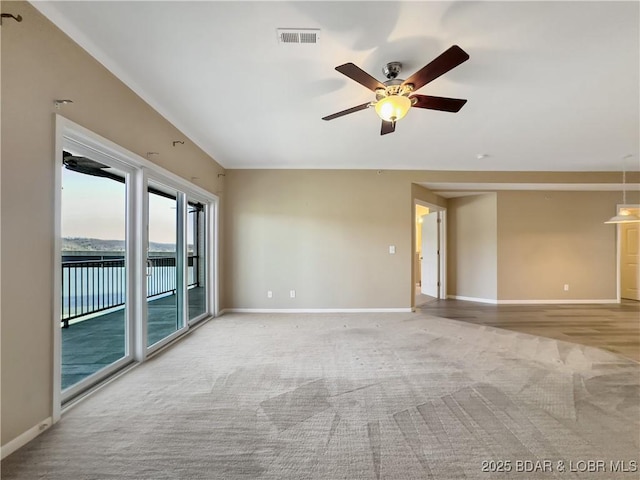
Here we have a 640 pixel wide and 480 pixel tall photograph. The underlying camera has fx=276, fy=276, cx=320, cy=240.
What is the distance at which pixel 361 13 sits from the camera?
1.74m

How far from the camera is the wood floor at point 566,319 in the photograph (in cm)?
354

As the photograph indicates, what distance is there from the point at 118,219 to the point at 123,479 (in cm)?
219

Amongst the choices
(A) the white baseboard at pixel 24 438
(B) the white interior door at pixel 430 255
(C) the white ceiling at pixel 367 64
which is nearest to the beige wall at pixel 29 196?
(A) the white baseboard at pixel 24 438

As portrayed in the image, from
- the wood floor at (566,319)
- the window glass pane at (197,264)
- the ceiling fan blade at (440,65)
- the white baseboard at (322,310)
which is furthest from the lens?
the white baseboard at (322,310)

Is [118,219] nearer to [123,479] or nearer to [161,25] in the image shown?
[161,25]

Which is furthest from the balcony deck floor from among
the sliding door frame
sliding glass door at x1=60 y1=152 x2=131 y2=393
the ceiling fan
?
the ceiling fan

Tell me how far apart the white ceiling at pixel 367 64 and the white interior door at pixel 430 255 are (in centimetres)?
302

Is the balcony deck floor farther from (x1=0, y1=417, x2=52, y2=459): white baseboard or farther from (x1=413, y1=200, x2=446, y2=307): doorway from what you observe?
(x1=413, y1=200, x2=446, y2=307): doorway

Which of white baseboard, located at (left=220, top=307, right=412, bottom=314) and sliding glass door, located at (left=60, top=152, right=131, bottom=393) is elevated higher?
sliding glass door, located at (left=60, top=152, right=131, bottom=393)

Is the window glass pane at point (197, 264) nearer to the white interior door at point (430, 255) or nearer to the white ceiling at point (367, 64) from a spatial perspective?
the white ceiling at point (367, 64)

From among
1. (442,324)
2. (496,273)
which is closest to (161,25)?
(442,324)

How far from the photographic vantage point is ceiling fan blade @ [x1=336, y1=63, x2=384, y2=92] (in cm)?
181

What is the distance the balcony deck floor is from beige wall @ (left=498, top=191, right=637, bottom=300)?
6.15m

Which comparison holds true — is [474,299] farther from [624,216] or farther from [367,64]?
[367,64]
